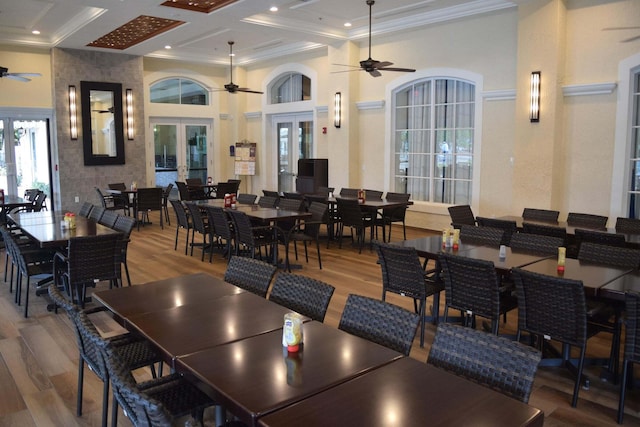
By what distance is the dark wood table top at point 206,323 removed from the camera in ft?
7.95

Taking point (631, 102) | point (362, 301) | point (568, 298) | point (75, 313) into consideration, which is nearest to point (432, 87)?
point (631, 102)

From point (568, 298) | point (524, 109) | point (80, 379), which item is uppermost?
point (524, 109)

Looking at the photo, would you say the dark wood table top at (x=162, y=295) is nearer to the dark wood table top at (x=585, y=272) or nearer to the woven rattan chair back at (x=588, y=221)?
the dark wood table top at (x=585, y=272)

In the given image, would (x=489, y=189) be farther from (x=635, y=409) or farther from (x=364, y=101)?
(x=635, y=409)

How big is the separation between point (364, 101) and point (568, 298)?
26.6 feet

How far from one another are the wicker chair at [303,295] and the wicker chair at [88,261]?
2243mm

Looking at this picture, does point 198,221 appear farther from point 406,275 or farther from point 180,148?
point 180,148

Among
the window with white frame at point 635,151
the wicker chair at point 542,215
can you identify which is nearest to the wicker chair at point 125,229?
the wicker chair at point 542,215

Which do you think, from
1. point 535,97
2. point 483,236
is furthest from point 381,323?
point 535,97

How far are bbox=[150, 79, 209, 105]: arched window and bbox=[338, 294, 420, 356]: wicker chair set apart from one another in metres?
11.8

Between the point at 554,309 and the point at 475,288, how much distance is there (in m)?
0.61

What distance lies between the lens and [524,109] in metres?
7.90

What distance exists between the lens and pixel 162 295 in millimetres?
3203

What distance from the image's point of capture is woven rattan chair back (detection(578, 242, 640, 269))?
4.06m
